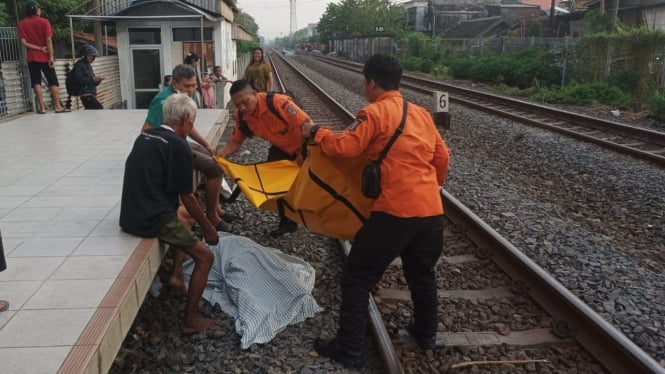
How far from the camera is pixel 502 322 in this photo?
15.2ft

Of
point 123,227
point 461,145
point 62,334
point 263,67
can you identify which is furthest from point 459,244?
point 263,67

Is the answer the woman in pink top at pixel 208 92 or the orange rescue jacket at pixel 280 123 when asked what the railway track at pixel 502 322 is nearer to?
the orange rescue jacket at pixel 280 123

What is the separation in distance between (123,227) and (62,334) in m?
1.60

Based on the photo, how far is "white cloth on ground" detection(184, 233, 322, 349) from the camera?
14.4 ft

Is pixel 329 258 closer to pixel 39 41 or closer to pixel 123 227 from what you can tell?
pixel 123 227

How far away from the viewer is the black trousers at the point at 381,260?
381 cm

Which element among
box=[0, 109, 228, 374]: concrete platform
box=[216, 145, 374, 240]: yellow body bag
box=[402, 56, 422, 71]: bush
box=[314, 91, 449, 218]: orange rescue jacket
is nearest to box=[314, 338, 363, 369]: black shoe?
box=[216, 145, 374, 240]: yellow body bag

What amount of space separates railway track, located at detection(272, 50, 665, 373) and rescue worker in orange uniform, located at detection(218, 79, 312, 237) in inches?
44.0

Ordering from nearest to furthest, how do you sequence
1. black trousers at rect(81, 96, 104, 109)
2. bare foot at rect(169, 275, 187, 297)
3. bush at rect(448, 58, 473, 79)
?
bare foot at rect(169, 275, 187, 297) → black trousers at rect(81, 96, 104, 109) → bush at rect(448, 58, 473, 79)

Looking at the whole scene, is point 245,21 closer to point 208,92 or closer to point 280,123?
point 208,92

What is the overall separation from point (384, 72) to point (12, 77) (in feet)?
35.4

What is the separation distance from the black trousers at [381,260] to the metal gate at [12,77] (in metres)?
10.4

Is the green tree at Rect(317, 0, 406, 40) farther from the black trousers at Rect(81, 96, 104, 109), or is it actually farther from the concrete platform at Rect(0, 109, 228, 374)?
the concrete platform at Rect(0, 109, 228, 374)

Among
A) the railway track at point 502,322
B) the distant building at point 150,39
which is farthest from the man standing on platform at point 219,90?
the railway track at point 502,322
